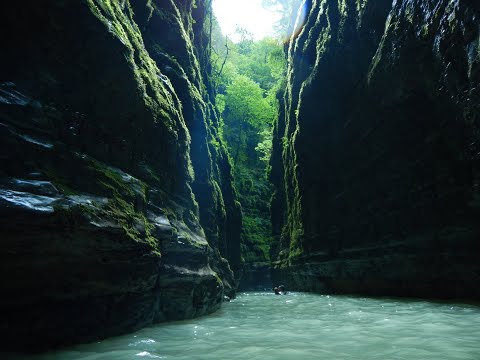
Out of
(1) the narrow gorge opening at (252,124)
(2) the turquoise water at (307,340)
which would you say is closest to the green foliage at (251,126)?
(1) the narrow gorge opening at (252,124)

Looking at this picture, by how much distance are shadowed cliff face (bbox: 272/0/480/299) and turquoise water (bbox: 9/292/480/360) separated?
9.40ft

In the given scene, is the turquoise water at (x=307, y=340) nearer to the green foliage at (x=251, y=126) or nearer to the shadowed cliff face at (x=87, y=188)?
the shadowed cliff face at (x=87, y=188)

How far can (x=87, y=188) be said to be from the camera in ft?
14.9

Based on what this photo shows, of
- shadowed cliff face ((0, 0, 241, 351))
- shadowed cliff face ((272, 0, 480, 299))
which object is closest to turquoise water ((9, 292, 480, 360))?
shadowed cliff face ((0, 0, 241, 351))

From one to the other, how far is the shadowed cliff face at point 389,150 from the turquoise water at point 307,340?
2.87 metres

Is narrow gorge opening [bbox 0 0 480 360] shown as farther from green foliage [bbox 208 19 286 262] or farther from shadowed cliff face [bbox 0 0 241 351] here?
green foliage [bbox 208 19 286 262]

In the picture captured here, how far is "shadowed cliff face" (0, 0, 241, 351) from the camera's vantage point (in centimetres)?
354

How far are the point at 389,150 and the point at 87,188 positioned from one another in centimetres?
855

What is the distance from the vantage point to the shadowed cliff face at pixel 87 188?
3.54 meters

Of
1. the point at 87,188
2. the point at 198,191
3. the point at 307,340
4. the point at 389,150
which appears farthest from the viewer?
the point at 198,191

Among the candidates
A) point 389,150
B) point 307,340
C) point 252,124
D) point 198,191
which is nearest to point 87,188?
point 307,340

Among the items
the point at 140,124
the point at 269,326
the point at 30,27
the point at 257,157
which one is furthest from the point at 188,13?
the point at 257,157

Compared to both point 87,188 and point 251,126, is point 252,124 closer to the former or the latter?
point 251,126

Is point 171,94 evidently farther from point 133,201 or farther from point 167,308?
point 167,308
